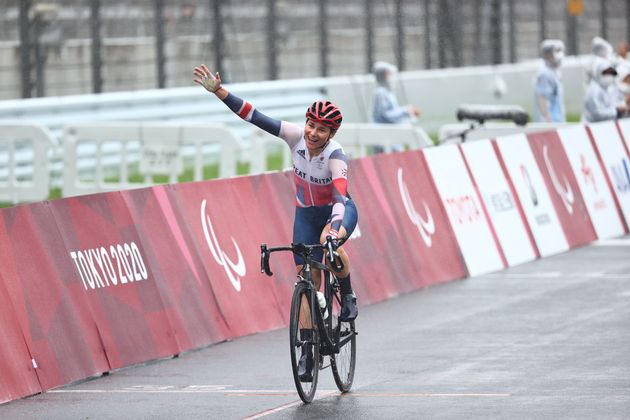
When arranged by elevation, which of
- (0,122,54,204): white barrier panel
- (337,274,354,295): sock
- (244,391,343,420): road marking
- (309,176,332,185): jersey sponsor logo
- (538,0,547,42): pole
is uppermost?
(538,0,547,42): pole

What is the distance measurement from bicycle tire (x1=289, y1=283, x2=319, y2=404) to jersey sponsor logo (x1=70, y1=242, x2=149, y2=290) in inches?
86.8

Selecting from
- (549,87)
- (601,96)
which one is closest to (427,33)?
(549,87)

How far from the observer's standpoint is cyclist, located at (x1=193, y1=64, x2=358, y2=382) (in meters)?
11.3

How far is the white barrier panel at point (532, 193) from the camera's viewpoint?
20.1 meters

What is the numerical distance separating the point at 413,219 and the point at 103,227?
5522 millimetres

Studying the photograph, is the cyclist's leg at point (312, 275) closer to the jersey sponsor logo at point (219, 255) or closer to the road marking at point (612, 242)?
the jersey sponsor logo at point (219, 255)

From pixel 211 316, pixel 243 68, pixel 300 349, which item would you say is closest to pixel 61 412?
pixel 300 349

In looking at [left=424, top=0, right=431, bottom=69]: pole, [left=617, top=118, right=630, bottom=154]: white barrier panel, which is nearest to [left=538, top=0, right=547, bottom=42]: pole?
[left=424, top=0, right=431, bottom=69]: pole

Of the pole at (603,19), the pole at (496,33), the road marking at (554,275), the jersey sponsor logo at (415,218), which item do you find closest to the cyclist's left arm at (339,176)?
the jersey sponsor logo at (415,218)

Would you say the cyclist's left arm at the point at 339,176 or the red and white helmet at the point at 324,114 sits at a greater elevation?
the red and white helmet at the point at 324,114

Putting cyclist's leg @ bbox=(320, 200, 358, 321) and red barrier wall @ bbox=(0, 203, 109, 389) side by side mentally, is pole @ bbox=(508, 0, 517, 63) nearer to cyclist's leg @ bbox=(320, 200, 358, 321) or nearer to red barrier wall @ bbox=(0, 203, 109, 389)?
red barrier wall @ bbox=(0, 203, 109, 389)

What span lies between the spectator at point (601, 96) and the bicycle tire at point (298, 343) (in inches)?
590

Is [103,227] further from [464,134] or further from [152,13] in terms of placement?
[152,13]

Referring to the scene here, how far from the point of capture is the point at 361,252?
1667 cm
